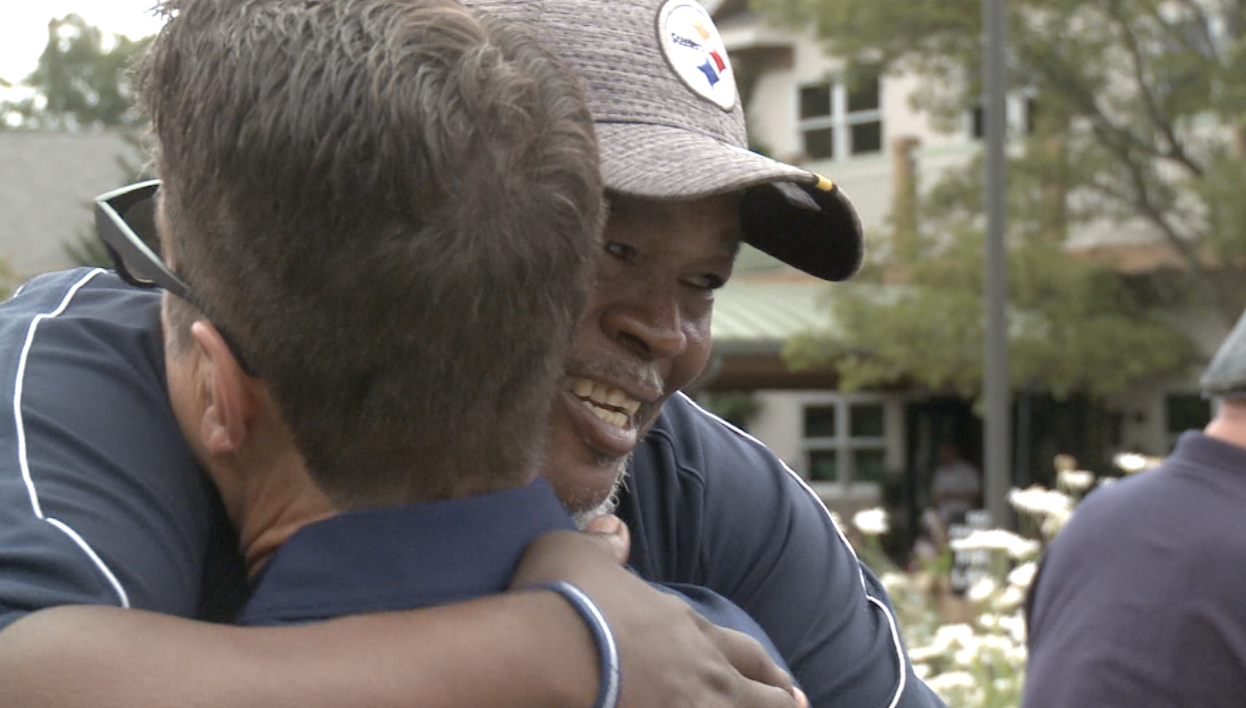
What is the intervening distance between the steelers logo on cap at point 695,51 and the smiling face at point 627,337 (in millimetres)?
122

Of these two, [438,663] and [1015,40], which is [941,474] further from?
[438,663]

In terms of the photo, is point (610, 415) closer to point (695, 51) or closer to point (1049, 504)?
point (695, 51)

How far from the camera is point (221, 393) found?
1413 millimetres

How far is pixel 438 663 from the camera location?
1.36 meters

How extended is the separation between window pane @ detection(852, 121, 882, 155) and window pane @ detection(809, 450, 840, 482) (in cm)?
443

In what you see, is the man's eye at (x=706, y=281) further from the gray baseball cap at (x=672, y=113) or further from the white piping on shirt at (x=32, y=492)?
the white piping on shirt at (x=32, y=492)

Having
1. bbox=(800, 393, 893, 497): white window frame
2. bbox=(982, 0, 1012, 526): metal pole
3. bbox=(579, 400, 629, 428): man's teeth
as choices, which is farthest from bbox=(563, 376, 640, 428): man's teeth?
bbox=(800, 393, 893, 497): white window frame

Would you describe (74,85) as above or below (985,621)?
below

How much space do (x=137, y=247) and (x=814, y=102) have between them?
82.4ft

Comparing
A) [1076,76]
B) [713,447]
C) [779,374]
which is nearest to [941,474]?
[779,374]

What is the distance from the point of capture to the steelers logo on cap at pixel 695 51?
6.66 ft

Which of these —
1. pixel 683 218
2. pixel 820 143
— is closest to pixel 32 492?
pixel 683 218

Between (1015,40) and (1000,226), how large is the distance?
18.7ft

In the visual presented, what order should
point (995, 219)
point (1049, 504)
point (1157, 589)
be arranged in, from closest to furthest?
point (1157, 589), point (1049, 504), point (995, 219)
